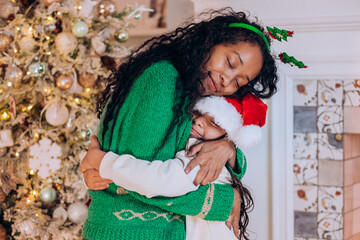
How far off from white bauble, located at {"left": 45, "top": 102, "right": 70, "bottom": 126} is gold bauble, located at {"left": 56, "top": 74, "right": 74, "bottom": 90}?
81 mm

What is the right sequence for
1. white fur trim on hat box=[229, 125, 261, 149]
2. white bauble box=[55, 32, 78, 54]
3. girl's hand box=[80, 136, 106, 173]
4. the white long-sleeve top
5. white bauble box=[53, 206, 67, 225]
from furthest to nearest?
white bauble box=[53, 206, 67, 225] < white bauble box=[55, 32, 78, 54] < white fur trim on hat box=[229, 125, 261, 149] < girl's hand box=[80, 136, 106, 173] < the white long-sleeve top

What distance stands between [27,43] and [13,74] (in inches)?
6.5

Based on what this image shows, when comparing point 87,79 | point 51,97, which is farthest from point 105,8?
point 51,97

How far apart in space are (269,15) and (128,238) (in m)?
1.14

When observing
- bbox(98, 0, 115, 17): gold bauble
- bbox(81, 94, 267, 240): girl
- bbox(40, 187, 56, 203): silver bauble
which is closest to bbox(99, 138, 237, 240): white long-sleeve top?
bbox(81, 94, 267, 240): girl

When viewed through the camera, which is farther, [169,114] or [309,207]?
[309,207]

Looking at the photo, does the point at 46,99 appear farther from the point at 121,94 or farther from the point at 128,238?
the point at 128,238

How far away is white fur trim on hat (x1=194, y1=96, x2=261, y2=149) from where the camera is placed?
119 centimetres

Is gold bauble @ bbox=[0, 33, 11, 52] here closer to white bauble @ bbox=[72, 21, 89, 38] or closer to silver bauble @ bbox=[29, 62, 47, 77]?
silver bauble @ bbox=[29, 62, 47, 77]

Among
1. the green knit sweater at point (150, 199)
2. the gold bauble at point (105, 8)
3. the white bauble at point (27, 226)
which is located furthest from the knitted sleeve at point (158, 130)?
the white bauble at point (27, 226)

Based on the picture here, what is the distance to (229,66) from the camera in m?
1.20

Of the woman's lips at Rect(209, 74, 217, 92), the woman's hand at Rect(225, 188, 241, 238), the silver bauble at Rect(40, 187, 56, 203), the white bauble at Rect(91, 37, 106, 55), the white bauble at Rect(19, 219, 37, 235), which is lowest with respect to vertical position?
the white bauble at Rect(19, 219, 37, 235)

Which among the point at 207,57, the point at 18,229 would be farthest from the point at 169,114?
the point at 18,229

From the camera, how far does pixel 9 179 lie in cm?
195
